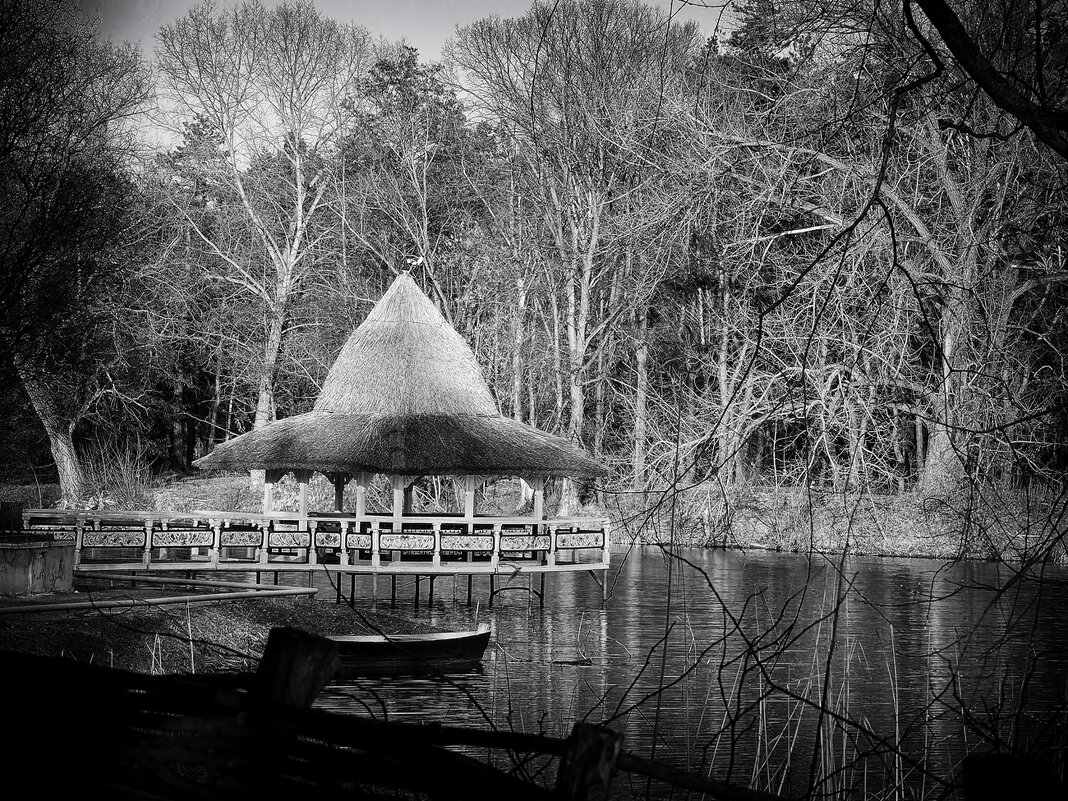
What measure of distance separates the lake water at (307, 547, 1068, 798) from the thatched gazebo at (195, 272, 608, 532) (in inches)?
104

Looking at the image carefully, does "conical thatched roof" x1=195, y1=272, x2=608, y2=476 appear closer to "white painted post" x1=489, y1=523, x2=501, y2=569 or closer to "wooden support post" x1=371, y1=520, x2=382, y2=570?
"white painted post" x1=489, y1=523, x2=501, y2=569

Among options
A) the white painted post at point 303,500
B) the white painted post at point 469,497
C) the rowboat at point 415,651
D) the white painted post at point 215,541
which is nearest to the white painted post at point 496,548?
the white painted post at point 469,497

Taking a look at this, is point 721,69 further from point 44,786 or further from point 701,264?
point 44,786

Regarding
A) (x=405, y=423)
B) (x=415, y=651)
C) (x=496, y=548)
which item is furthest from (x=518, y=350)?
(x=415, y=651)

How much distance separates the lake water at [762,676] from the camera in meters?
8.56

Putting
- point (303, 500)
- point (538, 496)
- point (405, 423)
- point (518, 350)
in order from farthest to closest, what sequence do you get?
point (518, 350), point (405, 423), point (303, 500), point (538, 496)

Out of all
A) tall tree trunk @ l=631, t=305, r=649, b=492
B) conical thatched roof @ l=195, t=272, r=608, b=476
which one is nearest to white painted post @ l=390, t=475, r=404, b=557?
conical thatched roof @ l=195, t=272, r=608, b=476

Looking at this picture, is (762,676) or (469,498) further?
(469,498)

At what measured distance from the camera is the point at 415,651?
616 inches

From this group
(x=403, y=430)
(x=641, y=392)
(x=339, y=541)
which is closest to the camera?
(x=339, y=541)

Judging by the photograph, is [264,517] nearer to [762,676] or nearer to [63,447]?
[63,447]

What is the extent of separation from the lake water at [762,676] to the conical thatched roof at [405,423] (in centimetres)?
276

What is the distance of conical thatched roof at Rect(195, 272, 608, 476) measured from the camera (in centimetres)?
2461

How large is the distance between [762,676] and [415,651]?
8.84 meters
